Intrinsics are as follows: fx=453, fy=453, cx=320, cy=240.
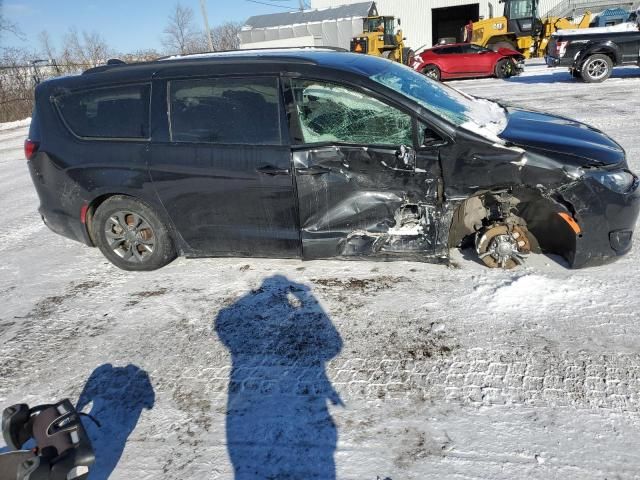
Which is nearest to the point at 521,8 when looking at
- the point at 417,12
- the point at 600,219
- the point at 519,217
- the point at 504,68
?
the point at 504,68

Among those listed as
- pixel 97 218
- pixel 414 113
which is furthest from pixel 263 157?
pixel 97 218

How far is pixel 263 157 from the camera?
3.47 m

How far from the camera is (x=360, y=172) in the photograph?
3.38m

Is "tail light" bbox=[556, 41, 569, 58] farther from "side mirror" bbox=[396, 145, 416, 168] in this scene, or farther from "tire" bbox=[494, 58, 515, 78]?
"side mirror" bbox=[396, 145, 416, 168]

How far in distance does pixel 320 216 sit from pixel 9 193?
20.9 ft

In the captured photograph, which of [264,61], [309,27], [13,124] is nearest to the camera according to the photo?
[264,61]

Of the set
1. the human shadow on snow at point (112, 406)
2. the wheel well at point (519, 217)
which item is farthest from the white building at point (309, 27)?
the human shadow on snow at point (112, 406)

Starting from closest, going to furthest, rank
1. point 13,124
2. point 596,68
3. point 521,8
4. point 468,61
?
1. point 596,68
2. point 13,124
3. point 468,61
4. point 521,8

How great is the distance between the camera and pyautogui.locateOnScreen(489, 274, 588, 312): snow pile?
316cm

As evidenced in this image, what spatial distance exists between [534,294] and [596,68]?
12576mm

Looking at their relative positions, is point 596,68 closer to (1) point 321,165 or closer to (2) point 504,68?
(2) point 504,68

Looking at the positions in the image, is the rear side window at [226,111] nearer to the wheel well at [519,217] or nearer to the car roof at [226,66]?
the car roof at [226,66]

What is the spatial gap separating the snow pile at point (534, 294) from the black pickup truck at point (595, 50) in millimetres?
12203

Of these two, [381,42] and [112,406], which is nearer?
[112,406]
